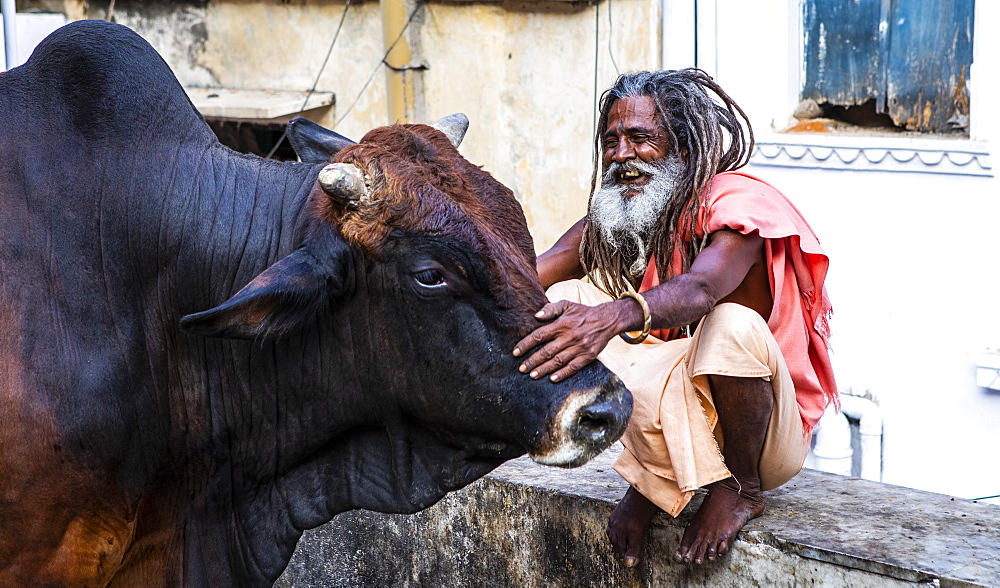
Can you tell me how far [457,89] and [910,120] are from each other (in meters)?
2.56

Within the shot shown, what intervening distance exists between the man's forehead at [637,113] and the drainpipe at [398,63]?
3212 millimetres

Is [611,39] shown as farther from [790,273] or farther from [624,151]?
[790,273]

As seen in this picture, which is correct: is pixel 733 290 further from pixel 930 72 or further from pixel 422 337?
pixel 930 72

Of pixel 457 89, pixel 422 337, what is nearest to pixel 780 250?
pixel 422 337

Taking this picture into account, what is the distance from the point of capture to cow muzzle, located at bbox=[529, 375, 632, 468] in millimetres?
2508

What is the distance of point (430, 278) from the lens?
101 inches

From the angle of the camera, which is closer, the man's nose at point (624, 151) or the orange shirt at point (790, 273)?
the orange shirt at point (790, 273)

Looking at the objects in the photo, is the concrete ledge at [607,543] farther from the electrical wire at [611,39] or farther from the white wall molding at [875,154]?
the electrical wire at [611,39]

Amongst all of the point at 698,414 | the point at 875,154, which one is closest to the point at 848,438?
the point at 875,154

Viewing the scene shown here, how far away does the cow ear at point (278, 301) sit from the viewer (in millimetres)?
2428

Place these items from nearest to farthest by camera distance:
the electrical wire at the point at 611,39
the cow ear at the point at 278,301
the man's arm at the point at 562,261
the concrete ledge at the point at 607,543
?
the cow ear at the point at 278,301, the concrete ledge at the point at 607,543, the man's arm at the point at 562,261, the electrical wire at the point at 611,39

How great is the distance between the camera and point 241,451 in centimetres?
287

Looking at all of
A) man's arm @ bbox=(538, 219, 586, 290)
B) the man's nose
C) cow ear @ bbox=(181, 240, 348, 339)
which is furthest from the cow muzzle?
man's arm @ bbox=(538, 219, 586, 290)

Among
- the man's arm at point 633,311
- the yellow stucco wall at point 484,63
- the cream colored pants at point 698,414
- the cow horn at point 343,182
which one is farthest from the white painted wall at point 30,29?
the man's arm at point 633,311
